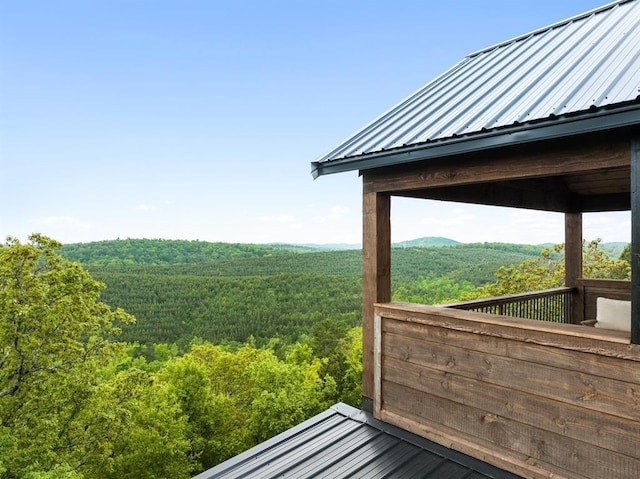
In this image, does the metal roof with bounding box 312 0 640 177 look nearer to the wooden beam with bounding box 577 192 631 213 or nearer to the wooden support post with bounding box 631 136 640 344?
the wooden support post with bounding box 631 136 640 344

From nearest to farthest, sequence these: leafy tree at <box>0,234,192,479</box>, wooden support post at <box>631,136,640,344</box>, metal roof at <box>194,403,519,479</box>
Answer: wooden support post at <box>631,136,640,344</box> → metal roof at <box>194,403,519,479</box> → leafy tree at <box>0,234,192,479</box>

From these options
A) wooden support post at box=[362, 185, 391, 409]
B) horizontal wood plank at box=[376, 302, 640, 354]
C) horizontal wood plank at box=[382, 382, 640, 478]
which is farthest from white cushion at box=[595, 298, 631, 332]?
wooden support post at box=[362, 185, 391, 409]

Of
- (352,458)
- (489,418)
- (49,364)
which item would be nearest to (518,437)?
(489,418)

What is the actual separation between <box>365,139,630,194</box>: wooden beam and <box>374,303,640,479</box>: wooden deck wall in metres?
0.99

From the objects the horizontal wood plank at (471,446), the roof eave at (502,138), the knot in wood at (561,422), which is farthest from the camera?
the horizontal wood plank at (471,446)

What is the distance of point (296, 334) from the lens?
35.8m

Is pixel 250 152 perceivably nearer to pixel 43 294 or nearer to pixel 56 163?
pixel 56 163

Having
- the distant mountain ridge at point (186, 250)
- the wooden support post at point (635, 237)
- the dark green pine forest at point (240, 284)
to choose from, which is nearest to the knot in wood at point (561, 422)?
the wooden support post at point (635, 237)

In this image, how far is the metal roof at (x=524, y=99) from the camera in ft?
7.59

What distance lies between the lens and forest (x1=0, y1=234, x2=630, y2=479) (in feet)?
30.9

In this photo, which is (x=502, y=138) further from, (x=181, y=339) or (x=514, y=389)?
(x=181, y=339)

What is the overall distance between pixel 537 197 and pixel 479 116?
3362 mm

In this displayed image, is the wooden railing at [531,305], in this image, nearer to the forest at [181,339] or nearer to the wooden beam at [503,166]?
the wooden beam at [503,166]

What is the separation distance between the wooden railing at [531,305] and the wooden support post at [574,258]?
0.33ft
